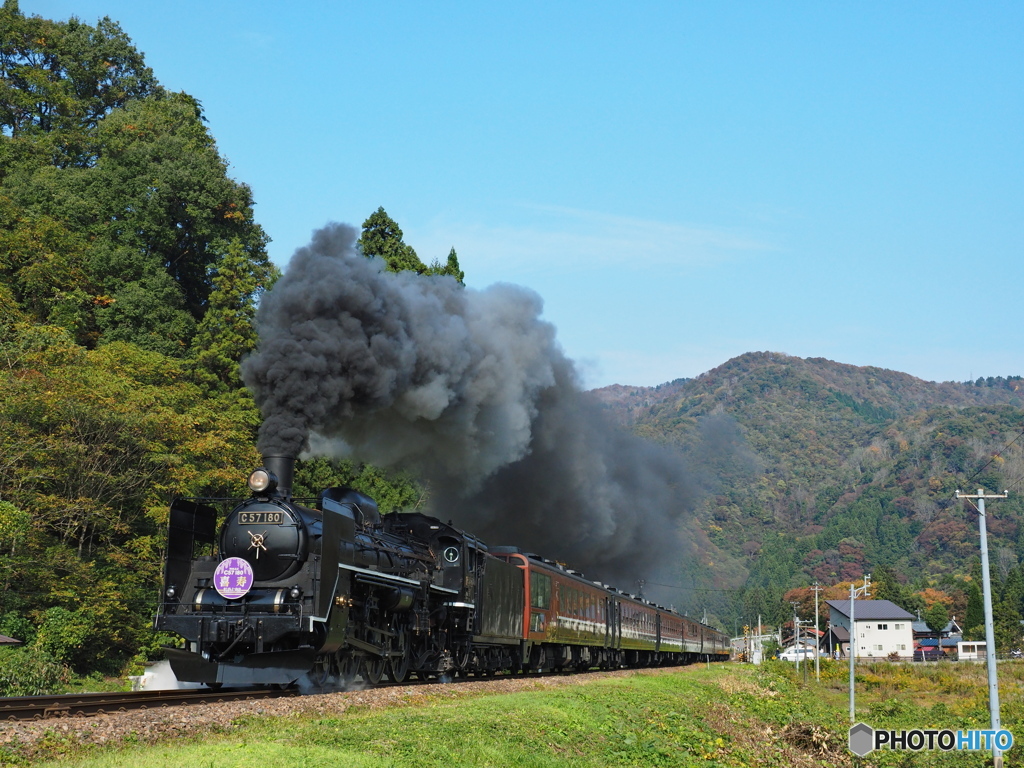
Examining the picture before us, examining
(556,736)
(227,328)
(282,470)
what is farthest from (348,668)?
(227,328)

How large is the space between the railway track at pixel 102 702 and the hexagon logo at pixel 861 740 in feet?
31.7

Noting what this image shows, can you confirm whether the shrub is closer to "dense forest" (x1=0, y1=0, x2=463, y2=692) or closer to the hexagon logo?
"dense forest" (x1=0, y1=0, x2=463, y2=692)

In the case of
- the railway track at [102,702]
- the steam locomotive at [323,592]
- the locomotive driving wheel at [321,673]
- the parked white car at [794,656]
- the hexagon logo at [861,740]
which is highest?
the steam locomotive at [323,592]

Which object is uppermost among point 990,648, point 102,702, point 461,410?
point 461,410

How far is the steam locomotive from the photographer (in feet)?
44.7

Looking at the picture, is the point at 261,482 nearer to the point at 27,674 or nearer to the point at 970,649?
the point at 27,674

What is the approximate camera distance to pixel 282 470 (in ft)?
50.5

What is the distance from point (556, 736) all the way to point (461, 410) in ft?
44.6

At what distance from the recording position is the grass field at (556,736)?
8750mm

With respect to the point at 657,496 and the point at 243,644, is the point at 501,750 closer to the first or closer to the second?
the point at 243,644

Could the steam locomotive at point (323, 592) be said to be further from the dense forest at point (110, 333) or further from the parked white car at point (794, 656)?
the parked white car at point (794, 656)

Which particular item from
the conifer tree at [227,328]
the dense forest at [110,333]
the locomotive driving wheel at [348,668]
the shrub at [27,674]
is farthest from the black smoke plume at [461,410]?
the conifer tree at [227,328]

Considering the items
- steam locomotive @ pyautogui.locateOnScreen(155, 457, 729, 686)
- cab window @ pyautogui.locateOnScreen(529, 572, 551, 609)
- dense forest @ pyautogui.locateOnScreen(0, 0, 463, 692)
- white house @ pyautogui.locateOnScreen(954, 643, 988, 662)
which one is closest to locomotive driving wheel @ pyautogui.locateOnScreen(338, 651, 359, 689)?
steam locomotive @ pyautogui.locateOnScreen(155, 457, 729, 686)

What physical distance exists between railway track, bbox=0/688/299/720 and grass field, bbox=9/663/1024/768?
1.80 metres
